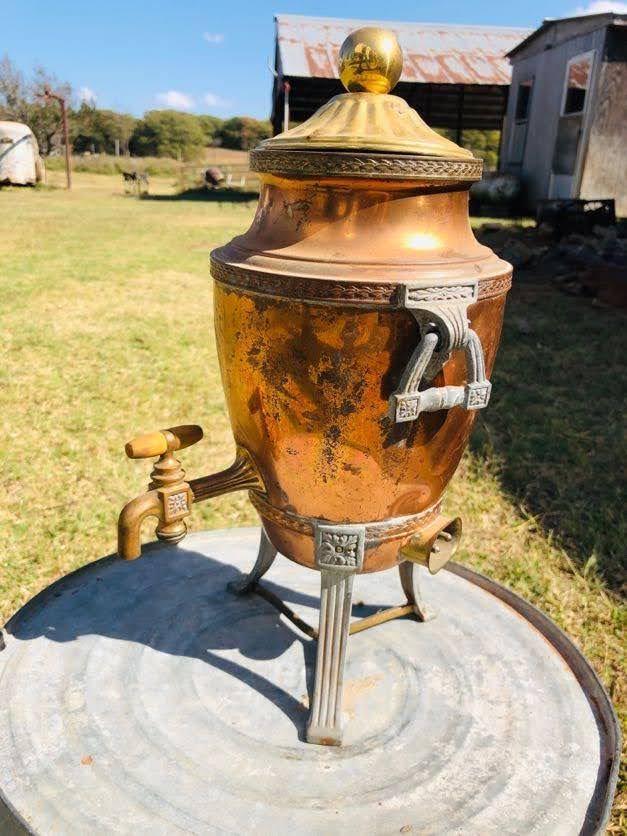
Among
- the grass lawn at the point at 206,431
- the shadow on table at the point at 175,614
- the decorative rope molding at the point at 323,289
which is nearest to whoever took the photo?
the decorative rope molding at the point at 323,289

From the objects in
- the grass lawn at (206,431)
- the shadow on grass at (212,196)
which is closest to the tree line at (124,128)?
the shadow on grass at (212,196)

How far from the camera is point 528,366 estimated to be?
5516 millimetres

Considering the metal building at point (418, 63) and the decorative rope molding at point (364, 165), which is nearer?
the decorative rope molding at point (364, 165)

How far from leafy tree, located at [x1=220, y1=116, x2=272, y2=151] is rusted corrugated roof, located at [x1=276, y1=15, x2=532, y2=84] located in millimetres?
25022

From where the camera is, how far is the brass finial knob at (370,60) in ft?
5.35

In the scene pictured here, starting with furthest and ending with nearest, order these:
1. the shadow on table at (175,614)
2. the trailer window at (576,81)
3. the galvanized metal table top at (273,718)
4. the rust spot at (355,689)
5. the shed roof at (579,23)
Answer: the trailer window at (576,81)
the shed roof at (579,23)
the shadow on table at (175,614)
the rust spot at (355,689)
the galvanized metal table top at (273,718)

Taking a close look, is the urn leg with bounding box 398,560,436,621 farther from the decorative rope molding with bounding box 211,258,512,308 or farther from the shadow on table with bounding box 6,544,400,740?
the decorative rope molding with bounding box 211,258,512,308

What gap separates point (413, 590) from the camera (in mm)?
2279

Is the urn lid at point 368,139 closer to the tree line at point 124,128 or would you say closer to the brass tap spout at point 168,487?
the brass tap spout at point 168,487

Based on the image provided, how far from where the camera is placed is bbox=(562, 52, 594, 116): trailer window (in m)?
11.2

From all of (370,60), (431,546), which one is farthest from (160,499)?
(370,60)

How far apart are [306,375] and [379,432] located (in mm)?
221

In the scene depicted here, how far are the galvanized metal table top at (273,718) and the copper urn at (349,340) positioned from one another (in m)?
0.20

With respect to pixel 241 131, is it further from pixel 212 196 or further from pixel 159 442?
pixel 159 442
